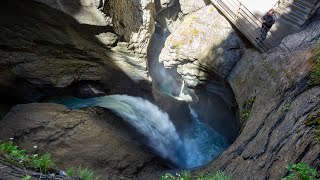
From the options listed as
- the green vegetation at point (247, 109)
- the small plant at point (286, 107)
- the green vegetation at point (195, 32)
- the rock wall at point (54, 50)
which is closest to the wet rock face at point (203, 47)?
the green vegetation at point (195, 32)

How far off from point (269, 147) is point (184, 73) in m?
9.16

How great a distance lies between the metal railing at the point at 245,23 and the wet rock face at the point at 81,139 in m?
7.13

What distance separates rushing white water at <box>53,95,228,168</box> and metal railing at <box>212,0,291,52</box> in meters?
5.99

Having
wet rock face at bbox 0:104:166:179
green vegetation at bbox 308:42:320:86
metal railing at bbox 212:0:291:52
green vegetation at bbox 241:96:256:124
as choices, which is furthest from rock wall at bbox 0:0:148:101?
green vegetation at bbox 308:42:320:86

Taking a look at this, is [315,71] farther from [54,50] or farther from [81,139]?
[54,50]

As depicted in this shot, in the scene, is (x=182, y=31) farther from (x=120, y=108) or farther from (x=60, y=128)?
(x=60, y=128)

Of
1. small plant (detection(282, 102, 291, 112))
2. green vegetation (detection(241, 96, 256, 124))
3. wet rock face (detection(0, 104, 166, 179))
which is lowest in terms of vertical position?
wet rock face (detection(0, 104, 166, 179))

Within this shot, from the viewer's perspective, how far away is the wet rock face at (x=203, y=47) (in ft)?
46.5

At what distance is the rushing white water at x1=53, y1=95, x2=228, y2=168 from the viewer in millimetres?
13852

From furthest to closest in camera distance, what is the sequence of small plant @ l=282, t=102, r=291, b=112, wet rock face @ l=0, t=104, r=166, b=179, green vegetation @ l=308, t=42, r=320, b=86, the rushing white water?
the rushing white water
wet rock face @ l=0, t=104, r=166, b=179
small plant @ l=282, t=102, r=291, b=112
green vegetation @ l=308, t=42, r=320, b=86

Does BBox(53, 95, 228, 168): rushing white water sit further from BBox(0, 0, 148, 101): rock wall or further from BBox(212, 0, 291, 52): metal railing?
BBox(212, 0, 291, 52): metal railing

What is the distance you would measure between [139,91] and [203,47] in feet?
13.6

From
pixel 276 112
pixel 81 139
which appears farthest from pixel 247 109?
pixel 81 139

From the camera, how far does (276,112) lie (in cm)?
867
